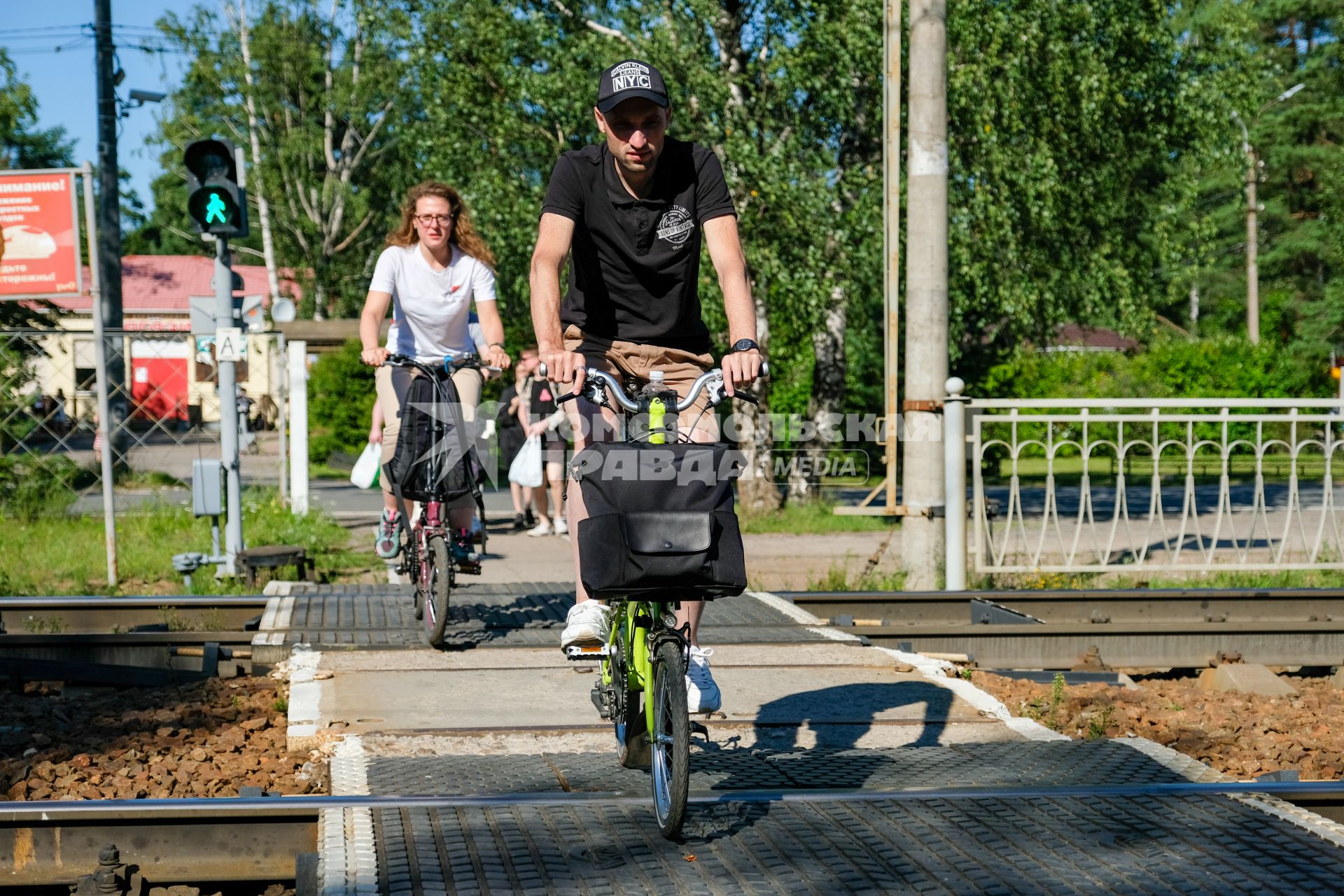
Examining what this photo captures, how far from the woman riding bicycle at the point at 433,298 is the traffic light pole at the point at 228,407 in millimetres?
3761

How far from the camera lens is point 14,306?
62.1ft

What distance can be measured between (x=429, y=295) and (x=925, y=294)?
14.5 feet

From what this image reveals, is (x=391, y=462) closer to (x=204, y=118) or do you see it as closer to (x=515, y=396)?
(x=515, y=396)

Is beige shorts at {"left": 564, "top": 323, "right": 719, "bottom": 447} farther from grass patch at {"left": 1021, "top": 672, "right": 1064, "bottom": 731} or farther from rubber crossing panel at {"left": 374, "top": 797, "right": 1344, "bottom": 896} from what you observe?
grass patch at {"left": 1021, "top": 672, "right": 1064, "bottom": 731}

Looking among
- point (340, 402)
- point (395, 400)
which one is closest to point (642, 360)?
point (395, 400)

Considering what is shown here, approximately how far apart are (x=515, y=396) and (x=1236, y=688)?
9.78m

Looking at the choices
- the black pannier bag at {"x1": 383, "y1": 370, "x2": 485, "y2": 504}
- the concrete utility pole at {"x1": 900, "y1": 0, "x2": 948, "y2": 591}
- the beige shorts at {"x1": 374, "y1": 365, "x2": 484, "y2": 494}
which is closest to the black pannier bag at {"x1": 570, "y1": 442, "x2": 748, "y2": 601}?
the black pannier bag at {"x1": 383, "y1": 370, "x2": 485, "y2": 504}

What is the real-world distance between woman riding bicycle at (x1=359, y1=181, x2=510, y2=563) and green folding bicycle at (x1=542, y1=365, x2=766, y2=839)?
304 centimetres

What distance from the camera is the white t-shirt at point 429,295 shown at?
23.7ft

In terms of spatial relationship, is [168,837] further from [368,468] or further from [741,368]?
[368,468]

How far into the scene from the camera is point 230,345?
10.7 meters

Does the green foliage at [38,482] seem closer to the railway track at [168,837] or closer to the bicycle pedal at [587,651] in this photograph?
the railway track at [168,837]

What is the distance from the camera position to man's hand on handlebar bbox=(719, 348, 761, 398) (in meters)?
3.97

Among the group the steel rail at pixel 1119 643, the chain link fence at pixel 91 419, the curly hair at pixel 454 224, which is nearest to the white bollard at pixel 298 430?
the chain link fence at pixel 91 419
